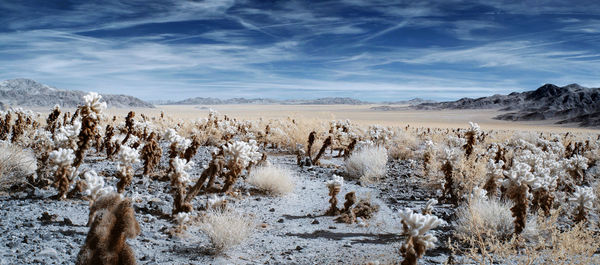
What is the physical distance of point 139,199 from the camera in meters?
5.62

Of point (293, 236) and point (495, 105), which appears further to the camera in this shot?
point (495, 105)

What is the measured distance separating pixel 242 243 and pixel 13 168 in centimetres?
418

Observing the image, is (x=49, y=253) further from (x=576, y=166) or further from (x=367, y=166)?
(x=576, y=166)

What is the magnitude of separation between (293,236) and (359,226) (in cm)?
105

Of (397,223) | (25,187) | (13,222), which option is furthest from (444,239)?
(25,187)

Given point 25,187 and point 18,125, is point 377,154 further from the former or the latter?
point 18,125

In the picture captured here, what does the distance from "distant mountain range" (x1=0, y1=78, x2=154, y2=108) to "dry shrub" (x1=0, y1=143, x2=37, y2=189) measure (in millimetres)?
69542

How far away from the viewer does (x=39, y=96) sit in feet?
255

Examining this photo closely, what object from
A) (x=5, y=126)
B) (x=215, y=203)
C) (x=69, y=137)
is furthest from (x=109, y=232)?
(x=5, y=126)

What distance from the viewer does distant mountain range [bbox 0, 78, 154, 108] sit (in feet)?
244

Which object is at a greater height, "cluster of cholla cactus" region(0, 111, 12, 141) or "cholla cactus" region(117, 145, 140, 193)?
"cluster of cholla cactus" region(0, 111, 12, 141)

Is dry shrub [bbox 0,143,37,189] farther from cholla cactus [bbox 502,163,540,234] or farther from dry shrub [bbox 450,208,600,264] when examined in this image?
cholla cactus [bbox 502,163,540,234]

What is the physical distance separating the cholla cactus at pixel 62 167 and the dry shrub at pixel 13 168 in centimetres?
92

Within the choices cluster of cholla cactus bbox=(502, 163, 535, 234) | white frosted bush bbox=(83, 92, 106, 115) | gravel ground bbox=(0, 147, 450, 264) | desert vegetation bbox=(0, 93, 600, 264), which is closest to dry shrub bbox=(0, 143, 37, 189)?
desert vegetation bbox=(0, 93, 600, 264)
